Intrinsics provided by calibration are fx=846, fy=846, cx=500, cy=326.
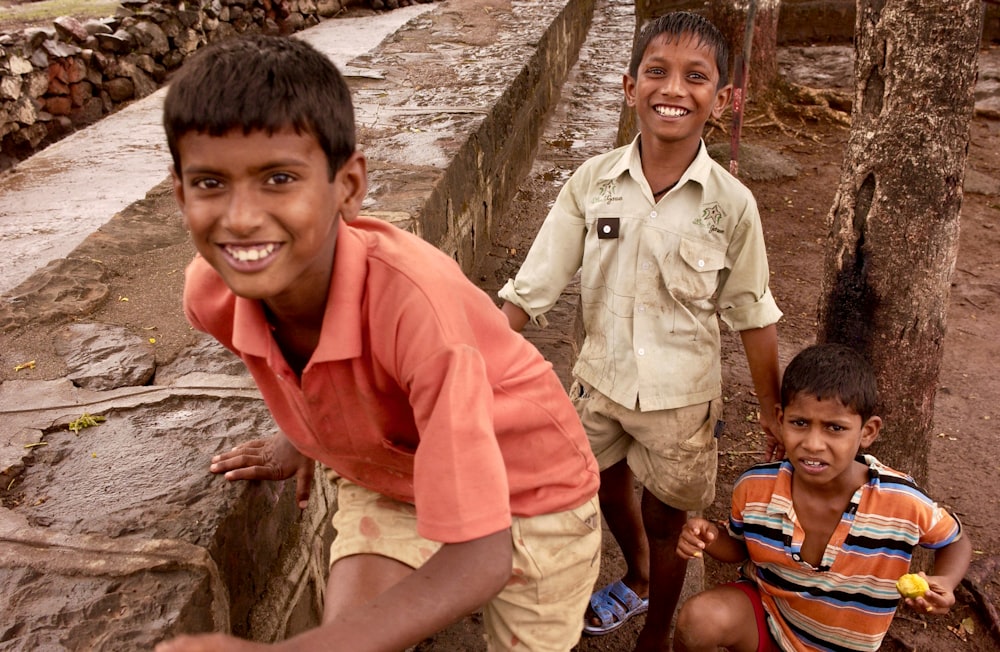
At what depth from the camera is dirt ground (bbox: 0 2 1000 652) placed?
93.9 inches

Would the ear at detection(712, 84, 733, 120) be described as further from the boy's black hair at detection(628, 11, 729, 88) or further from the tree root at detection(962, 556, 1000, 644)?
the tree root at detection(962, 556, 1000, 644)

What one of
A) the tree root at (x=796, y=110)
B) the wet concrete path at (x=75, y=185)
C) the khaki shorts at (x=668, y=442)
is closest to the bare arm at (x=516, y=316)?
the khaki shorts at (x=668, y=442)

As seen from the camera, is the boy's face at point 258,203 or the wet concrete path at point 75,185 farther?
the wet concrete path at point 75,185

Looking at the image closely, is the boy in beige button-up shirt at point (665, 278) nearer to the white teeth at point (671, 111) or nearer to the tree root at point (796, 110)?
the white teeth at point (671, 111)

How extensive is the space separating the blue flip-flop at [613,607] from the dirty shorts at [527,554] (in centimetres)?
84

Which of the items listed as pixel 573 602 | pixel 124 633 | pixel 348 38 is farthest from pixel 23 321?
pixel 348 38

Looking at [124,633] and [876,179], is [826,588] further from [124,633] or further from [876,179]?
[124,633]

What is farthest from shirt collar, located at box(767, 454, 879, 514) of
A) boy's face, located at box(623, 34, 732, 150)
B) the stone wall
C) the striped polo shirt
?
the stone wall

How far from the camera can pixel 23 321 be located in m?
2.29

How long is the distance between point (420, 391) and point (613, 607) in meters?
1.50

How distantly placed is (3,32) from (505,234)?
5690 mm

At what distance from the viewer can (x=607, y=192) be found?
6.82 ft

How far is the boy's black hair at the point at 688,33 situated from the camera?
207 cm

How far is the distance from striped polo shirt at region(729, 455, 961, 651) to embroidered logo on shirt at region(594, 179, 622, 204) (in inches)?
30.2
